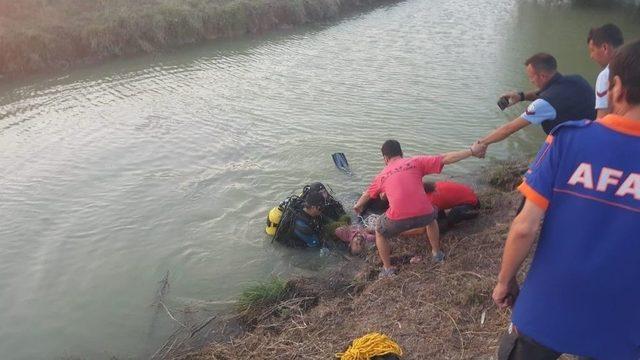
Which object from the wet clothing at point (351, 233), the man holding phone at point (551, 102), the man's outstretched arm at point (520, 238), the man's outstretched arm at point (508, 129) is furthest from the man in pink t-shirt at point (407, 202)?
the man's outstretched arm at point (520, 238)

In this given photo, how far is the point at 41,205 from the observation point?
7848 mm

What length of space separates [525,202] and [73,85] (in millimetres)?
14092

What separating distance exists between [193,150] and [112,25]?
9.67 metres

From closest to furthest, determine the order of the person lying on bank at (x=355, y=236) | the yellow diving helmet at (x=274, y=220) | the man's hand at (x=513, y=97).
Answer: the man's hand at (x=513, y=97) → the person lying on bank at (x=355, y=236) → the yellow diving helmet at (x=274, y=220)

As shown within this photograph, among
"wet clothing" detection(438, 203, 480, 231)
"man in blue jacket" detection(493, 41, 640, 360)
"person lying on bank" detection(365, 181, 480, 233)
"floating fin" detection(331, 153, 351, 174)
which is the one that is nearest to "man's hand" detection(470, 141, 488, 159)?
"person lying on bank" detection(365, 181, 480, 233)

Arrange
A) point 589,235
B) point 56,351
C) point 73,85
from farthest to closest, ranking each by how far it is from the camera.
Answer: point 73,85 → point 56,351 → point 589,235

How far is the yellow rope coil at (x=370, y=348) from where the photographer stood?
367 cm

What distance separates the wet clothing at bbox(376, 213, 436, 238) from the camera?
202 inches

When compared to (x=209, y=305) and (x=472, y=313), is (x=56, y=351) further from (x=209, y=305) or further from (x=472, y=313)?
(x=472, y=313)

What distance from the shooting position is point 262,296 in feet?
17.4

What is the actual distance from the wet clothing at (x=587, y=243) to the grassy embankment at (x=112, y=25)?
16.0m

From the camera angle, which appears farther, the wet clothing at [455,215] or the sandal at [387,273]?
the wet clothing at [455,215]

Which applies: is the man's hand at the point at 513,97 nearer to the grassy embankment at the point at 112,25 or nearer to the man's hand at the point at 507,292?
the man's hand at the point at 507,292

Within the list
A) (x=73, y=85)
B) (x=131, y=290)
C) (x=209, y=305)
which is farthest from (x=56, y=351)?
(x=73, y=85)
